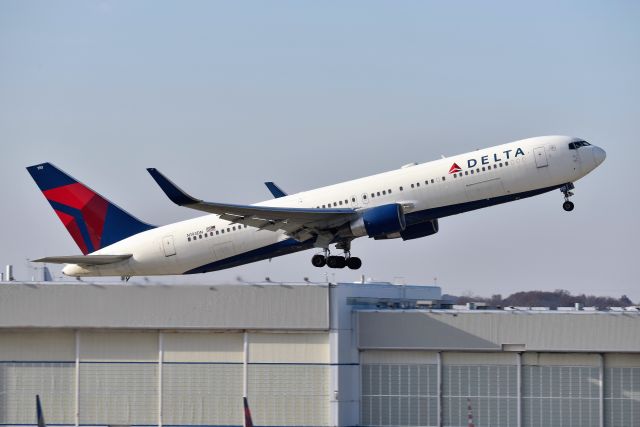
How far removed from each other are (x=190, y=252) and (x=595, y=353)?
22016 millimetres

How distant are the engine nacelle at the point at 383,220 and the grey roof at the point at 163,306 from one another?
611cm

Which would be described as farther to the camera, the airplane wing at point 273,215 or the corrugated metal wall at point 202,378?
the airplane wing at point 273,215

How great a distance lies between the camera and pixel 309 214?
55.0 metres

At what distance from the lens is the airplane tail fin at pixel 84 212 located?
208 ft

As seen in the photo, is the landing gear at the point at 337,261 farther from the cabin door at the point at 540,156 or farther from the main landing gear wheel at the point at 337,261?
the cabin door at the point at 540,156

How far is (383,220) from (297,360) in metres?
8.66

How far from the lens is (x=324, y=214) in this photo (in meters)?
55.1

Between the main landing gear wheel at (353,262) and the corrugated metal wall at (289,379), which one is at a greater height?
the main landing gear wheel at (353,262)

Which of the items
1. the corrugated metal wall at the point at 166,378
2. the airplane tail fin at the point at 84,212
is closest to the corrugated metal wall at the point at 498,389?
the corrugated metal wall at the point at 166,378

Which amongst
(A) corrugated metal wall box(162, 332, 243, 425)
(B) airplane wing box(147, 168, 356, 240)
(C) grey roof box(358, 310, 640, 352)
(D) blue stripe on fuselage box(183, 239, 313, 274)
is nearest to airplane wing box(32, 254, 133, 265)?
(D) blue stripe on fuselage box(183, 239, 313, 274)

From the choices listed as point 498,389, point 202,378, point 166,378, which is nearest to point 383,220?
point 498,389

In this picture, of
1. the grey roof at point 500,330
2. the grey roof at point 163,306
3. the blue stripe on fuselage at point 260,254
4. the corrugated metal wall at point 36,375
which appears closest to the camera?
the grey roof at point 500,330

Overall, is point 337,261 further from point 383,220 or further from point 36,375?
point 36,375

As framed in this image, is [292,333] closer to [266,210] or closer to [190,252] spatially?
[266,210]
